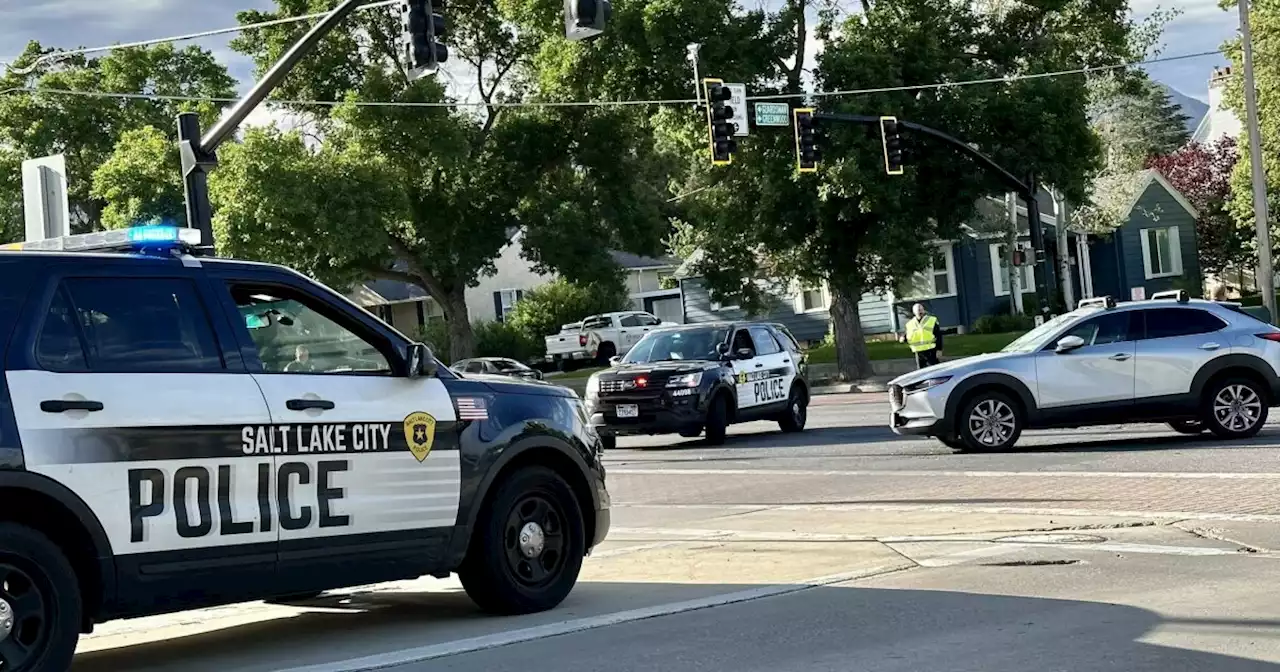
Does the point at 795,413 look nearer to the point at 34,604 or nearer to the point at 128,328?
the point at 128,328

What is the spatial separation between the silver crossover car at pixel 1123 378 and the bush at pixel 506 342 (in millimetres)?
40903

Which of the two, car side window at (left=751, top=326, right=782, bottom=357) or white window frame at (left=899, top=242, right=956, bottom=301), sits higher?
Result: white window frame at (left=899, top=242, right=956, bottom=301)

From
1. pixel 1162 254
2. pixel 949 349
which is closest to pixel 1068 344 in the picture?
pixel 949 349

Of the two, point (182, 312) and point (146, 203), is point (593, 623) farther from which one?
point (146, 203)

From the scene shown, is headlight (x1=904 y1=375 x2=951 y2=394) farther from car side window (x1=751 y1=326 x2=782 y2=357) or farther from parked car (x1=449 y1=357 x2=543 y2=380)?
parked car (x1=449 y1=357 x2=543 y2=380)

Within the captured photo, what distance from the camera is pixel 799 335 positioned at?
195ft

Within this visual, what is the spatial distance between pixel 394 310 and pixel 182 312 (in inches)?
2657

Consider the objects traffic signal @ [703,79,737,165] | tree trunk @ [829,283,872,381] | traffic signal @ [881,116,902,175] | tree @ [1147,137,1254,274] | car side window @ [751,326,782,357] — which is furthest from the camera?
tree @ [1147,137,1254,274]

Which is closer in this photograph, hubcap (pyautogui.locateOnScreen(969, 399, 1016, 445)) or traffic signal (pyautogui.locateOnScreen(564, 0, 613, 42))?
hubcap (pyautogui.locateOnScreen(969, 399, 1016, 445))

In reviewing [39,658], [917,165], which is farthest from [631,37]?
[39,658]

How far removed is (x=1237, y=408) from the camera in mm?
17281

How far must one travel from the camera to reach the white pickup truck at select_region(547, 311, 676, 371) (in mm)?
55562

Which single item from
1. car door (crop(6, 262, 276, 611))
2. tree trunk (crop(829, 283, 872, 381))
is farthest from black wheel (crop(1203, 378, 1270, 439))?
tree trunk (crop(829, 283, 872, 381))

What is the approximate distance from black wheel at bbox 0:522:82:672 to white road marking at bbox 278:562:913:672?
116 cm
